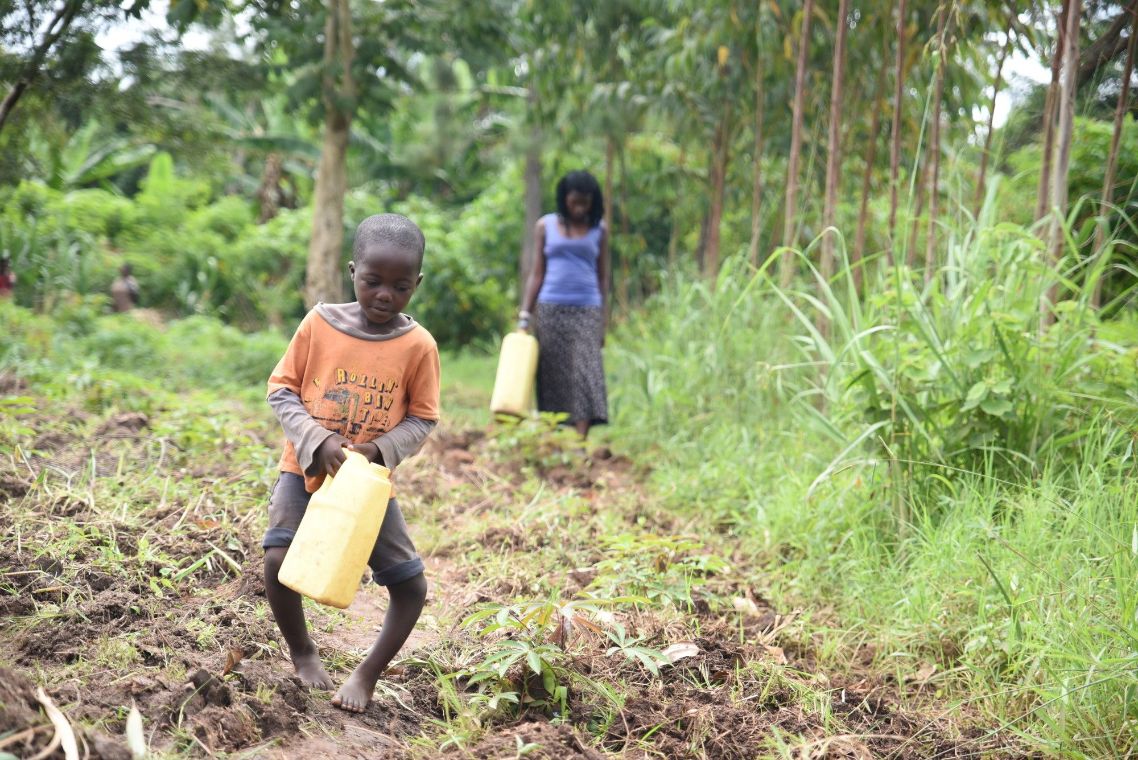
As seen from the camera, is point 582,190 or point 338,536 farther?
point 582,190

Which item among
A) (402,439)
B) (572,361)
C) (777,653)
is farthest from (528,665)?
(572,361)

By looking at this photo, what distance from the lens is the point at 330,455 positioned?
2266 millimetres

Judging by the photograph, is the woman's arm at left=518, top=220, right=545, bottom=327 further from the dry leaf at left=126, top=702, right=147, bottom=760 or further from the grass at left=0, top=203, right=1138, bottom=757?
the dry leaf at left=126, top=702, right=147, bottom=760

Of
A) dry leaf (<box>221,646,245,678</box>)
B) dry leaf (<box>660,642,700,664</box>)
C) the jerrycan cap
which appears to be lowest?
dry leaf (<box>660,642,700,664</box>)

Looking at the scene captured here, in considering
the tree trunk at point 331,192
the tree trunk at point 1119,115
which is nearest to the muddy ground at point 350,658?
the tree trunk at point 1119,115

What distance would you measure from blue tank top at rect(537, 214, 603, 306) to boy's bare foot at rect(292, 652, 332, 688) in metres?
3.53

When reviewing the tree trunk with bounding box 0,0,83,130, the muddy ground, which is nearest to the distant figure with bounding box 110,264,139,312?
the tree trunk with bounding box 0,0,83,130

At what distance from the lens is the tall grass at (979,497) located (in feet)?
8.35

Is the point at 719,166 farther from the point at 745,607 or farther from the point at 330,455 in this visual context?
the point at 330,455

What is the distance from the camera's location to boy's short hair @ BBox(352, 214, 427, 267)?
2303 mm

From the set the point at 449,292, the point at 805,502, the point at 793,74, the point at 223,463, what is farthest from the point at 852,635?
the point at 449,292

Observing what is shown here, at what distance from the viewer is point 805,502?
12.2 ft

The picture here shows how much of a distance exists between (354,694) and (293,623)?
0.22m

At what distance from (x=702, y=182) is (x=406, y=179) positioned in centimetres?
814
